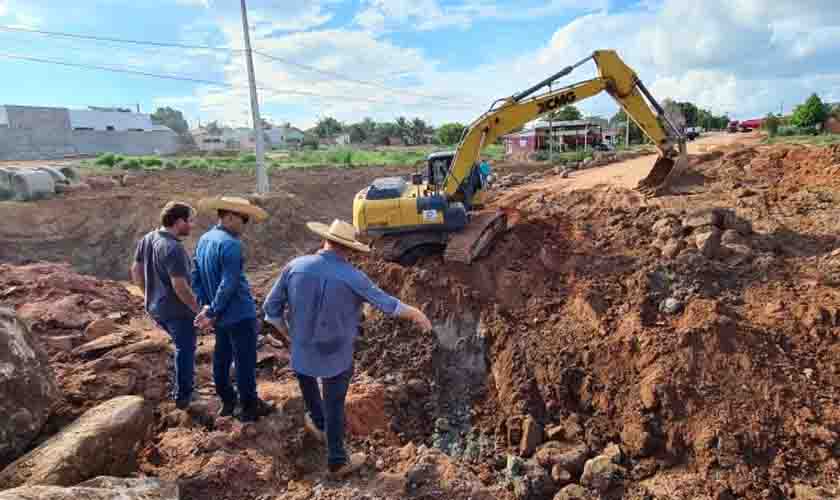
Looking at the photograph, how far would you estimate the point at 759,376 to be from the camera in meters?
4.77

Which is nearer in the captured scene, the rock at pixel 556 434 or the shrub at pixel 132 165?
the rock at pixel 556 434

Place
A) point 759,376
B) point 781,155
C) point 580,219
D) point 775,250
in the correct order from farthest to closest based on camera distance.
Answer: point 781,155 → point 580,219 → point 775,250 → point 759,376

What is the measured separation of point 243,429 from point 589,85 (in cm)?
681

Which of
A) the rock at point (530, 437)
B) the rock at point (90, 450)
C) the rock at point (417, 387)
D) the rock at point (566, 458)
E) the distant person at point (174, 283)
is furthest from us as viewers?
the rock at point (417, 387)

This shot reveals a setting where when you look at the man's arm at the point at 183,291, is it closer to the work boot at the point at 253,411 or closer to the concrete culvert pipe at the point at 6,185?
the work boot at the point at 253,411

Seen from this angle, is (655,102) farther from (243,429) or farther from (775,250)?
(243,429)

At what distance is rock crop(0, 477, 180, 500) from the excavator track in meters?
4.75

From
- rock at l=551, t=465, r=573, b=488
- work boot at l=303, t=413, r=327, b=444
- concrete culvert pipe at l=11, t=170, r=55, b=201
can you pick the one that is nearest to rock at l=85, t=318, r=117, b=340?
work boot at l=303, t=413, r=327, b=444

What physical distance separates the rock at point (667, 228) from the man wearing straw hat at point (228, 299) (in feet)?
18.7

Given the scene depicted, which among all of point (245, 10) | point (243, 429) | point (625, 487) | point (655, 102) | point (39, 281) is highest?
point (245, 10)

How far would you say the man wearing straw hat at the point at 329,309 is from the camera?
11.3 feet

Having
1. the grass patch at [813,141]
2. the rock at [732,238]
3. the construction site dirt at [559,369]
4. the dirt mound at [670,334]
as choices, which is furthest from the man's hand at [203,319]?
the grass patch at [813,141]

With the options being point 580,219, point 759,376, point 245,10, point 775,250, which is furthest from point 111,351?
point 245,10

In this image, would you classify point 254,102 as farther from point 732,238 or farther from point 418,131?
point 418,131
